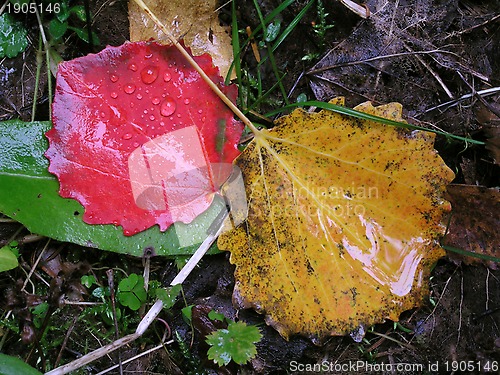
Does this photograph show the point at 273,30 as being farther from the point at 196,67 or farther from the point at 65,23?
the point at 65,23

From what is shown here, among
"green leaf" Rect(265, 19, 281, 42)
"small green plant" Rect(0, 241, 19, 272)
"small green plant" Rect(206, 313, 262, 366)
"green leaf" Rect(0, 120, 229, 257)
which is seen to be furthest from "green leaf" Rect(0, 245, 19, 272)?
"green leaf" Rect(265, 19, 281, 42)

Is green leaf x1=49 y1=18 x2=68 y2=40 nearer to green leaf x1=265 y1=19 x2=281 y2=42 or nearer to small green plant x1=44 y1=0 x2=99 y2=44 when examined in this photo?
small green plant x1=44 y1=0 x2=99 y2=44

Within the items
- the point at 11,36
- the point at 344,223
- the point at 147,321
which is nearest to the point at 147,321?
the point at 147,321

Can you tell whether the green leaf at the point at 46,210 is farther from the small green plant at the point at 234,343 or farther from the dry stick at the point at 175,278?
the small green plant at the point at 234,343

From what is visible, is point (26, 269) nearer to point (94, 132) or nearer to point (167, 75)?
point (94, 132)

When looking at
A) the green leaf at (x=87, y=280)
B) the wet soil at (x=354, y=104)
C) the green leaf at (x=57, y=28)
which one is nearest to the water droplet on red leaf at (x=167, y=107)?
the wet soil at (x=354, y=104)

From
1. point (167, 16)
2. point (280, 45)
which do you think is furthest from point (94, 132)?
point (280, 45)
